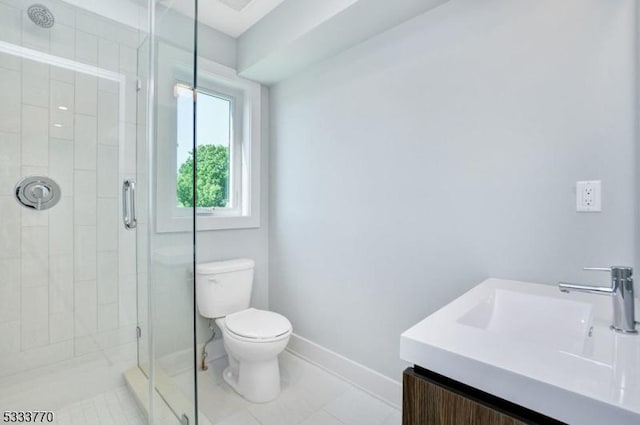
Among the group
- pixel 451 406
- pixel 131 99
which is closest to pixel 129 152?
pixel 131 99

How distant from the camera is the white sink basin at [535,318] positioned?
916mm

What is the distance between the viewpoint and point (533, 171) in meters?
1.22

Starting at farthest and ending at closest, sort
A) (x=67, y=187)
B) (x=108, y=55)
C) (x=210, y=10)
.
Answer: (x=210, y=10) → (x=108, y=55) → (x=67, y=187)

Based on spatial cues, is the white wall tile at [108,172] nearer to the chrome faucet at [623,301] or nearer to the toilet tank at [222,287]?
the toilet tank at [222,287]

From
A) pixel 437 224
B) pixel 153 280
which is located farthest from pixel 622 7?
pixel 153 280

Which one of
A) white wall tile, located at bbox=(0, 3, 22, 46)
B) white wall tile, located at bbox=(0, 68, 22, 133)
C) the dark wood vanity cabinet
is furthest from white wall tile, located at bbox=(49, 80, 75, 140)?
the dark wood vanity cabinet

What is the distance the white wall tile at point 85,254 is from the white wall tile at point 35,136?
0.40m

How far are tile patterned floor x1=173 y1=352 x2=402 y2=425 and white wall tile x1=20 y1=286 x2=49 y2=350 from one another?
778 mm

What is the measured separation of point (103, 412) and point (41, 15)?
→ 2097 millimetres

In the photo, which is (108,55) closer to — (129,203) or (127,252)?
(129,203)

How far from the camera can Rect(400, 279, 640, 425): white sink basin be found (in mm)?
503

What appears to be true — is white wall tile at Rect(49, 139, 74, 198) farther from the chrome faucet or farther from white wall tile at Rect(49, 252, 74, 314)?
the chrome faucet

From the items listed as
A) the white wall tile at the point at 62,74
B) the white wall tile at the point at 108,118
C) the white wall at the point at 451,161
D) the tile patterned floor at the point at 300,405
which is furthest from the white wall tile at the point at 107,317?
the white wall tile at the point at 62,74

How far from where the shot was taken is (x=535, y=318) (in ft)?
3.35
